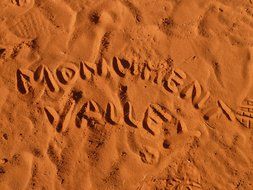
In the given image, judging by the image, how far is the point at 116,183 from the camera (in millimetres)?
3766

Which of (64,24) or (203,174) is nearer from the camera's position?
(203,174)

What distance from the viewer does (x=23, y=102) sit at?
391cm

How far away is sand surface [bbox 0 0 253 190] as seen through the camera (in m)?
3.79

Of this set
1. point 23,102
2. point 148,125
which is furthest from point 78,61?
point 148,125

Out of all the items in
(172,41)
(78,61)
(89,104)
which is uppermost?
(172,41)

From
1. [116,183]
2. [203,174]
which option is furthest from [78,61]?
[203,174]

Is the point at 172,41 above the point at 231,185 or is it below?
above

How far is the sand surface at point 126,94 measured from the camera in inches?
149

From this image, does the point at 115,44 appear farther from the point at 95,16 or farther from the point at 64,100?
the point at 64,100

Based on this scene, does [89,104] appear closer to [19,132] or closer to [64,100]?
[64,100]

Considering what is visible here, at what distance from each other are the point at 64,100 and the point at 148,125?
0.83 meters

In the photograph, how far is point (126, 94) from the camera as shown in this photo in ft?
12.9

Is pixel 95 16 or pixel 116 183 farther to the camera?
pixel 95 16

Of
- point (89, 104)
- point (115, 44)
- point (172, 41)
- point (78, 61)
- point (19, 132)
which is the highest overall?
point (172, 41)
